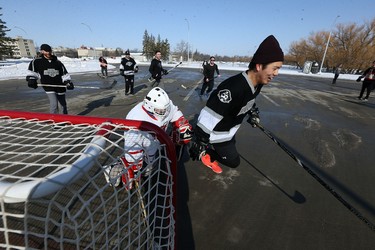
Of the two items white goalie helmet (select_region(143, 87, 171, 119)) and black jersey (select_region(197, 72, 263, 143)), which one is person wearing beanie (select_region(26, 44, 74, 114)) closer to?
white goalie helmet (select_region(143, 87, 171, 119))

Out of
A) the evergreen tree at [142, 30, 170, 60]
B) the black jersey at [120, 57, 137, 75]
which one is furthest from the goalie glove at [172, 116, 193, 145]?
the evergreen tree at [142, 30, 170, 60]

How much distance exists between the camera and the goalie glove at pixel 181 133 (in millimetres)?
3045

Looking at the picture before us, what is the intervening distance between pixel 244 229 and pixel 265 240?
229 millimetres

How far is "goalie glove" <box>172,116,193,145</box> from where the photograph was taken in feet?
9.99

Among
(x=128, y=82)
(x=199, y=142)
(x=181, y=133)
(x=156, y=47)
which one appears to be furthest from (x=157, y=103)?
(x=156, y=47)

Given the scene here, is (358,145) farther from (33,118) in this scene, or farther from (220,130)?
(33,118)

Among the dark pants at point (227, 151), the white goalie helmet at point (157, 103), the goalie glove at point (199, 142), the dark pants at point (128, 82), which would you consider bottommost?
the dark pants at point (128, 82)

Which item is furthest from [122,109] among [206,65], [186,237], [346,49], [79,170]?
[346,49]

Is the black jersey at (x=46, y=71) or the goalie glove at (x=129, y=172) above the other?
the black jersey at (x=46, y=71)

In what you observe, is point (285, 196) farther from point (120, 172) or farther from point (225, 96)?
point (120, 172)

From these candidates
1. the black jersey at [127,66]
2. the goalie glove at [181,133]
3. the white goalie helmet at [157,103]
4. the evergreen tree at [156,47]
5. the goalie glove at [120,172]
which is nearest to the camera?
the goalie glove at [120,172]

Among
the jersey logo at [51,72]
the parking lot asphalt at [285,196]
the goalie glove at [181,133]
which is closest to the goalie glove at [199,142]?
the goalie glove at [181,133]

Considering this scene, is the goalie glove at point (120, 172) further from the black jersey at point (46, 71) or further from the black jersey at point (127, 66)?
the black jersey at point (127, 66)

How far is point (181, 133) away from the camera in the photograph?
3047mm
